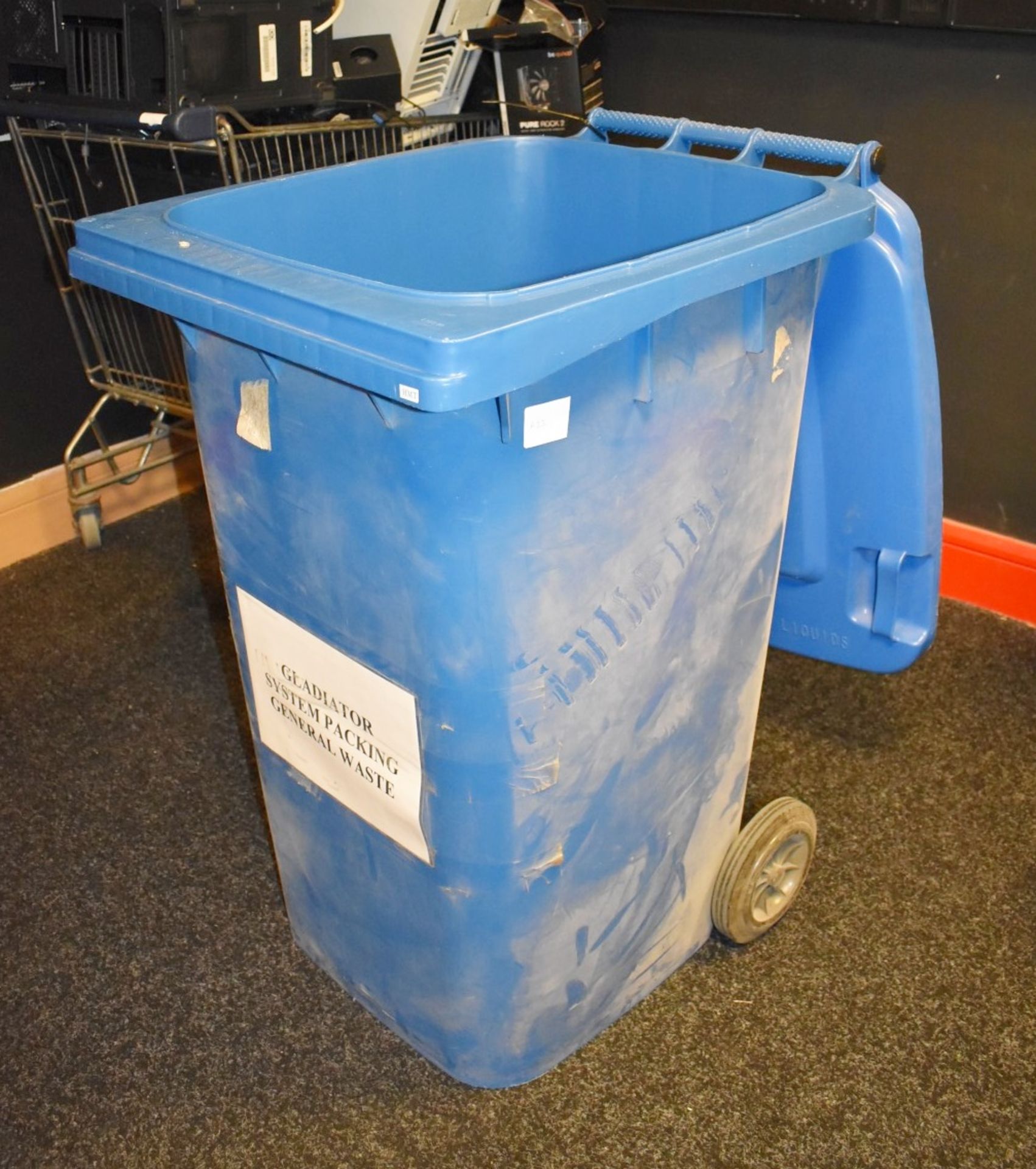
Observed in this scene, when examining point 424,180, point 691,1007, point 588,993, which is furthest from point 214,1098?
point 424,180

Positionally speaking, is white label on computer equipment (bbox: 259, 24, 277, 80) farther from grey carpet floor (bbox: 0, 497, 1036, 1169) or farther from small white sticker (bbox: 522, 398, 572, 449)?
small white sticker (bbox: 522, 398, 572, 449)

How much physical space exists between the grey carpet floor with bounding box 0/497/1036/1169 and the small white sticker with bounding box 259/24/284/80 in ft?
2.75

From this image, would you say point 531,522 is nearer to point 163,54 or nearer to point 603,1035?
point 603,1035

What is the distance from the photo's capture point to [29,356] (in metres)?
1.92

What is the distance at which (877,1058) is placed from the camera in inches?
45.5

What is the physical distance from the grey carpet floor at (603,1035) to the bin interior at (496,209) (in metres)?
0.72

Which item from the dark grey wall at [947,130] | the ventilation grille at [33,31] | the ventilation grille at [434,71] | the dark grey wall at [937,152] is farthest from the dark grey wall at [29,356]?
the dark grey wall at [947,130]

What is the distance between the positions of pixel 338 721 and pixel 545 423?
35 cm

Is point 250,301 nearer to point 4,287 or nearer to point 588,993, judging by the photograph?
point 588,993

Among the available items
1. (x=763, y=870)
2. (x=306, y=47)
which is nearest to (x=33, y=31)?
(x=306, y=47)

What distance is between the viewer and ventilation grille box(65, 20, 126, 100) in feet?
4.80

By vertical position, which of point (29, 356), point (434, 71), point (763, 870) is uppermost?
point (434, 71)

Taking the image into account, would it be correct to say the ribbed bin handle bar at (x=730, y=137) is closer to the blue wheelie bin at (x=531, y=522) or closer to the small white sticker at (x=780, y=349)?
the blue wheelie bin at (x=531, y=522)

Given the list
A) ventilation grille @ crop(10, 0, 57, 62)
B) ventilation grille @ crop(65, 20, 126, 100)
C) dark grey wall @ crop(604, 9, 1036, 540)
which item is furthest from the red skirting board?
ventilation grille @ crop(10, 0, 57, 62)
